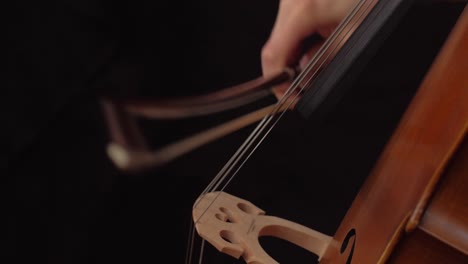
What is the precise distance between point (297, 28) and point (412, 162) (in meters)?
0.21

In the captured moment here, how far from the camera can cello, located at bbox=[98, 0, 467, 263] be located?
0.34 m

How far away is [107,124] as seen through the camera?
0.67 feet

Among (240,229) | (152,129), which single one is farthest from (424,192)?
(152,129)

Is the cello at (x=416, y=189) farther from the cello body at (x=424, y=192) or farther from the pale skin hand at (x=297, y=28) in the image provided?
the pale skin hand at (x=297, y=28)

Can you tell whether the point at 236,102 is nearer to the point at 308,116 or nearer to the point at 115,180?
the point at 308,116

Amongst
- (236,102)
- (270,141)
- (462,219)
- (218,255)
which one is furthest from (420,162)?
(270,141)

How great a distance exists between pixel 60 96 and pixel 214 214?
477 mm

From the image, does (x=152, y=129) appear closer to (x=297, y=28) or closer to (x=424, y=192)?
(x=297, y=28)

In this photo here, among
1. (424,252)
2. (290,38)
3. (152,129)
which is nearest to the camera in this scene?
(424,252)

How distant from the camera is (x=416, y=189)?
35 centimetres

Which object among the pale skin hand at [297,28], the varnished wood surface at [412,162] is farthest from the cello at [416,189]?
the pale skin hand at [297,28]

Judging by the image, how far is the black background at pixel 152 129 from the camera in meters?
0.77

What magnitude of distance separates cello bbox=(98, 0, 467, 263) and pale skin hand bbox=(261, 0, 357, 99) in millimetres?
133

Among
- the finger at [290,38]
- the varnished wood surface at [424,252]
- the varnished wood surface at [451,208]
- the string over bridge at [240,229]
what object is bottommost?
the string over bridge at [240,229]
